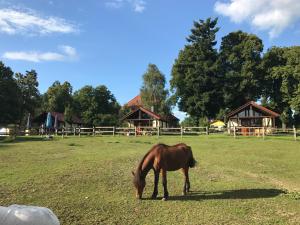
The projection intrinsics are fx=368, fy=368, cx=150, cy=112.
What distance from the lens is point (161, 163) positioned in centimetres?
1022

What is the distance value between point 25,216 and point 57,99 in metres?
82.6

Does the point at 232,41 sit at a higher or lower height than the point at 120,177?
higher

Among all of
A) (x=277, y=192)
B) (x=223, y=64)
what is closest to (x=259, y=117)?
(x=223, y=64)

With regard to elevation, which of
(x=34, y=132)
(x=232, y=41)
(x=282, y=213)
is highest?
(x=232, y=41)

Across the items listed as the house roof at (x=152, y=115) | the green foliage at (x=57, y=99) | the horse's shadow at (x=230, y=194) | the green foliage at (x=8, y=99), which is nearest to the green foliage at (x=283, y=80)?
the house roof at (x=152, y=115)

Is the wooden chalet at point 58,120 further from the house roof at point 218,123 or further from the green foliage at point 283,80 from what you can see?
the green foliage at point 283,80

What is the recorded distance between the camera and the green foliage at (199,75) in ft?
185

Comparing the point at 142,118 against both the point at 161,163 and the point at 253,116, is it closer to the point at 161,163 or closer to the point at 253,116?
the point at 253,116

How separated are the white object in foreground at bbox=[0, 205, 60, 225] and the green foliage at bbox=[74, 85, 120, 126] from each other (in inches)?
2489

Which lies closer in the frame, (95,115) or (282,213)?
(282,213)

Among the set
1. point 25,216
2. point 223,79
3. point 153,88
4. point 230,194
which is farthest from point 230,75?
point 25,216

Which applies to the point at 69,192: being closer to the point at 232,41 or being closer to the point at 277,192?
the point at 277,192

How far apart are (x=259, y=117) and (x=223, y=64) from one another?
35.1 ft

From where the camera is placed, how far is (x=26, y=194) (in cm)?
1016
